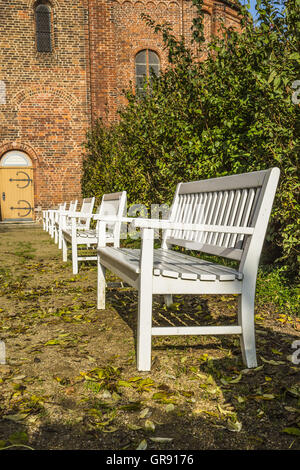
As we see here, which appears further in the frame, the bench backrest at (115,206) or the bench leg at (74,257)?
the bench leg at (74,257)

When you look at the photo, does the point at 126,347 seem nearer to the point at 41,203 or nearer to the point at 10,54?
the point at 41,203

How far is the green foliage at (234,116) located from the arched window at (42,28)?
1161cm

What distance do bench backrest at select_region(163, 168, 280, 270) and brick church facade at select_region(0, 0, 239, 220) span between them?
45.4ft

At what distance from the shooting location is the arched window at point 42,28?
17.3 metres

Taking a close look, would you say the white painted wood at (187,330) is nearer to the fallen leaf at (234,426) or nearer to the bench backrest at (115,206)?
the fallen leaf at (234,426)

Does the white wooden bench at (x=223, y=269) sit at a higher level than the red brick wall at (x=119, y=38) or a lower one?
lower

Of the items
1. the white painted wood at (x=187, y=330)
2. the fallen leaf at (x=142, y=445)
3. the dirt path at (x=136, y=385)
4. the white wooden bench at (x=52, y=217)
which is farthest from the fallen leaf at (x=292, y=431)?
the white wooden bench at (x=52, y=217)

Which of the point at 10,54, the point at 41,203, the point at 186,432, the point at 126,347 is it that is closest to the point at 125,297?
the point at 126,347

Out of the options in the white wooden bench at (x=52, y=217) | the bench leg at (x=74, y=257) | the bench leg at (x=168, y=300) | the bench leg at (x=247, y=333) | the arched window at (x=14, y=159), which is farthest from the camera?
the arched window at (x=14, y=159)

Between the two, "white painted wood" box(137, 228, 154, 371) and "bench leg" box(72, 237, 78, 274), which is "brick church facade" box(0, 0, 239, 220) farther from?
"white painted wood" box(137, 228, 154, 371)

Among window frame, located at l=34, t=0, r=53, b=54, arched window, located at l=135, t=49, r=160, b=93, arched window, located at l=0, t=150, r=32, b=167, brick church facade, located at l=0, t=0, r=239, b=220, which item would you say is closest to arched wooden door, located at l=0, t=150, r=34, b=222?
brick church facade, located at l=0, t=0, r=239, b=220

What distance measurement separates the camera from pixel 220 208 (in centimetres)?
329

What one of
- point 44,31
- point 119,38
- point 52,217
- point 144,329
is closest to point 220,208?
point 144,329

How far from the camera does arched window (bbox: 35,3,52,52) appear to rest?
17.3 m
